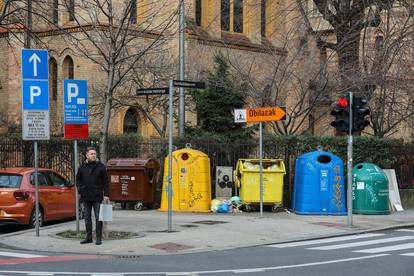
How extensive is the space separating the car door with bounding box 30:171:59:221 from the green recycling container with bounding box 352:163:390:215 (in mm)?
8533

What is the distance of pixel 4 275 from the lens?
936 cm

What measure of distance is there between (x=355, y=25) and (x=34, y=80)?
46.4 ft

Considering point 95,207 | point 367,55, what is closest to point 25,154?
point 95,207

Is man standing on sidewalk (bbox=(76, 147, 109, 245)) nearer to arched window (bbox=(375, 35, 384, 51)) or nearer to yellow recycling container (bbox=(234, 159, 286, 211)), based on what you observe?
yellow recycling container (bbox=(234, 159, 286, 211))

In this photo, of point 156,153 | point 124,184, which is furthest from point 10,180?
point 156,153

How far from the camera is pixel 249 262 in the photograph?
35.4 ft

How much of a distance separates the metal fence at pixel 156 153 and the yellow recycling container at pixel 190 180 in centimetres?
164

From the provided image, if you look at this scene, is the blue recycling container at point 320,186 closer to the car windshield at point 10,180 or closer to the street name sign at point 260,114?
the street name sign at point 260,114

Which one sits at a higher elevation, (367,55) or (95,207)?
(367,55)

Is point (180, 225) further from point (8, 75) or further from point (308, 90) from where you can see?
point (8, 75)

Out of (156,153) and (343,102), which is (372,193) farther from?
(156,153)

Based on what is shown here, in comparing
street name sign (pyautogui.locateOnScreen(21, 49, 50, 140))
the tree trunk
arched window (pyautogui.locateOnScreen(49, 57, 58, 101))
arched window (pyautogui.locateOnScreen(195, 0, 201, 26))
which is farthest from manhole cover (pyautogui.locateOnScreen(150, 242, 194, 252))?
arched window (pyautogui.locateOnScreen(195, 0, 201, 26))

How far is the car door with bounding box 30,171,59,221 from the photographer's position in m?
15.8

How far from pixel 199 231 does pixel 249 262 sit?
4.03 m
